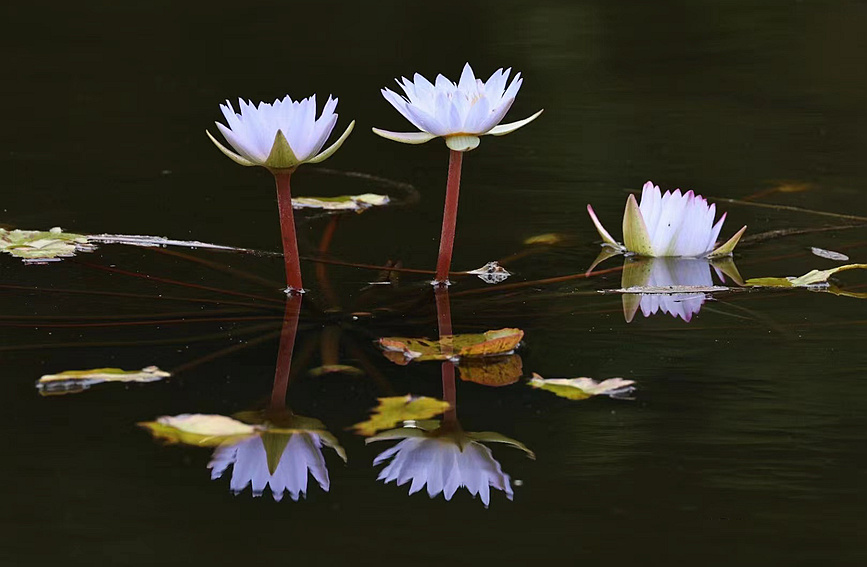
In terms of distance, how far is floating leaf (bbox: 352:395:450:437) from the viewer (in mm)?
1363

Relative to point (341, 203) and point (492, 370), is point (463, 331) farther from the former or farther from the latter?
point (341, 203)

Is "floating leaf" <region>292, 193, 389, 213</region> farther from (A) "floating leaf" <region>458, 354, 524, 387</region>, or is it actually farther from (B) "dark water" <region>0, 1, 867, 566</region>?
(A) "floating leaf" <region>458, 354, 524, 387</region>

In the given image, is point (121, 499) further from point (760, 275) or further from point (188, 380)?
point (760, 275)

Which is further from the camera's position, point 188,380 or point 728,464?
point 188,380

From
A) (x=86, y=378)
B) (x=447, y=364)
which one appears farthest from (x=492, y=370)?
(x=86, y=378)

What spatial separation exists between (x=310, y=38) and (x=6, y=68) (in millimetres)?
1167

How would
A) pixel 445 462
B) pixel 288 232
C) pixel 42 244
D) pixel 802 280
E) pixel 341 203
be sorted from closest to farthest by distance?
1. pixel 445 462
2. pixel 288 232
3. pixel 802 280
4. pixel 42 244
5. pixel 341 203

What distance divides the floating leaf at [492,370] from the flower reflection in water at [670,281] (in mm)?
257

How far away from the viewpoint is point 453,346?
159 cm

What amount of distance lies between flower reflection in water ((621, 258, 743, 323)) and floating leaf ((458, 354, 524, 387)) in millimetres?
257

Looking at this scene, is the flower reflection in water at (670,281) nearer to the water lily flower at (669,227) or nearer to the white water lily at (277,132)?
the water lily flower at (669,227)

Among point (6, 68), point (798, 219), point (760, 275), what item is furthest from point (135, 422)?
point (6, 68)

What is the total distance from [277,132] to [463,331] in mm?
381

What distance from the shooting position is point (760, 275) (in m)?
1.96
